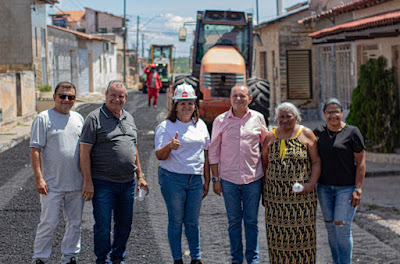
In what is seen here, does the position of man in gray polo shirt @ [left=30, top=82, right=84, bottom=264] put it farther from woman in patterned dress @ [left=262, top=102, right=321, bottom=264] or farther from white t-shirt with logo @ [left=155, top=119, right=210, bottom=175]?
woman in patterned dress @ [left=262, top=102, right=321, bottom=264]

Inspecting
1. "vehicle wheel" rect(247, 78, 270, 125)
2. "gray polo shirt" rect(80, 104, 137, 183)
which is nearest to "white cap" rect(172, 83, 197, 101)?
"gray polo shirt" rect(80, 104, 137, 183)

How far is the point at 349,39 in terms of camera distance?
46.1 ft

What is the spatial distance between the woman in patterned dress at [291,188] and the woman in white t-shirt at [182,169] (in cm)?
76

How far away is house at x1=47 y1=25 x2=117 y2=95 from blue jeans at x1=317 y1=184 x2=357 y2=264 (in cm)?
3017

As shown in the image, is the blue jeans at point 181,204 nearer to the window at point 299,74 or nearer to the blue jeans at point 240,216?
the blue jeans at point 240,216

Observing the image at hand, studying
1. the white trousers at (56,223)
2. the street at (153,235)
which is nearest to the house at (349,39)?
the street at (153,235)

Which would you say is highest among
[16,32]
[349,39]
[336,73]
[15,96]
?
[16,32]

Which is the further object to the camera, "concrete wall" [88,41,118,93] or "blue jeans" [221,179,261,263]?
Result: "concrete wall" [88,41,118,93]

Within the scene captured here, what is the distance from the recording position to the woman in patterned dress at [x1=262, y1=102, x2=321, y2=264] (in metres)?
5.51

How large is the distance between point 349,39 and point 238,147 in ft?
29.9

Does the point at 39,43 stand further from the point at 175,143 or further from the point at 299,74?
the point at 175,143

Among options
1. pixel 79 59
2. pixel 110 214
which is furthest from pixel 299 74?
pixel 79 59

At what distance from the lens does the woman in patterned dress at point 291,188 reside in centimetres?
551

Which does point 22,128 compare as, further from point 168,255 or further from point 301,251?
point 301,251
